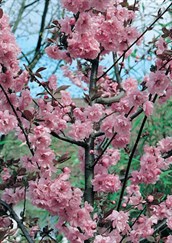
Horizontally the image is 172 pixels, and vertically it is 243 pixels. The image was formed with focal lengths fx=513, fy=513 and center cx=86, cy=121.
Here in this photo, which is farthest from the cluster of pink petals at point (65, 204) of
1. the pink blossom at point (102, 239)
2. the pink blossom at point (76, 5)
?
the pink blossom at point (76, 5)

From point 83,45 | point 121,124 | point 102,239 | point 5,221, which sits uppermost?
point 83,45

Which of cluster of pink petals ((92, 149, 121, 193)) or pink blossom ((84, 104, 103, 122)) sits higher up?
pink blossom ((84, 104, 103, 122))

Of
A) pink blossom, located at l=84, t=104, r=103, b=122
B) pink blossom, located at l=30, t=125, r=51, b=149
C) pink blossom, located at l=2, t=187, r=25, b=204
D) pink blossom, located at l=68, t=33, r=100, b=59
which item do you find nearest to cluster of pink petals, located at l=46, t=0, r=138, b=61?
pink blossom, located at l=68, t=33, r=100, b=59

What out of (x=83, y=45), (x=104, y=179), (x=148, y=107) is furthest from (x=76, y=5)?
(x=104, y=179)

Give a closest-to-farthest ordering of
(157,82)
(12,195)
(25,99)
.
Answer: (157,82)
(25,99)
(12,195)

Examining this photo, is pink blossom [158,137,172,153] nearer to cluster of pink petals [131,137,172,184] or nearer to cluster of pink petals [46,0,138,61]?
cluster of pink petals [131,137,172,184]

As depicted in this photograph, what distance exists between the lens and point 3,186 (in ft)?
4.96

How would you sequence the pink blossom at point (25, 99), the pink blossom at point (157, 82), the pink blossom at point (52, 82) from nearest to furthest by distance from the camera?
the pink blossom at point (157, 82), the pink blossom at point (25, 99), the pink blossom at point (52, 82)

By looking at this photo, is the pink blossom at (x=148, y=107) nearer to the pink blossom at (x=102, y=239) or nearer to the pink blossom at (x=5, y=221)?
the pink blossom at (x=102, y=239)

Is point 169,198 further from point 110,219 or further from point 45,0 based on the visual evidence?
point 45,0

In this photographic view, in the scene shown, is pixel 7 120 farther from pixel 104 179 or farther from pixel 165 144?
pixel 165 144

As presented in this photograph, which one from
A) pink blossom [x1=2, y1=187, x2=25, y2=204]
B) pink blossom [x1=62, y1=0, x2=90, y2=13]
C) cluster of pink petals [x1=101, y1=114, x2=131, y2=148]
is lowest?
pink blossom [x1=2, y1=187, x2=25, y2=204]

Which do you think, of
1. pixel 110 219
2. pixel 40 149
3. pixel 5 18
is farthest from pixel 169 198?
pixel 5 18

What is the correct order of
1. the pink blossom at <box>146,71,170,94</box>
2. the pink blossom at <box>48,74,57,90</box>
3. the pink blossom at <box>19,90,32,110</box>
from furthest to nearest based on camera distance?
1. the pink blossom at <box>48,74,57,90</box>
2. the pink blossom at <box>19,90,32,110</box>
3. the pink blossom at <box>146,71,170,94</box>
